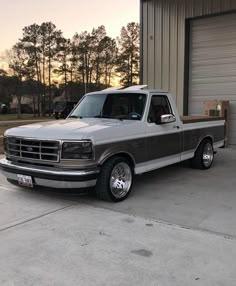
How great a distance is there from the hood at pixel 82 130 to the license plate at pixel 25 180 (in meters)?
0.66

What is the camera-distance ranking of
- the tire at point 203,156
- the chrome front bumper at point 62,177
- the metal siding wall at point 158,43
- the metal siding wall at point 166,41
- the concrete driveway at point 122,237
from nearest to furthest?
the concrete driveway at point 122,237
the chrome front bumper at point 62,177
the tire at point 203,156
the metal siding wall at point 166,41
the metal siding wall at point 158,43

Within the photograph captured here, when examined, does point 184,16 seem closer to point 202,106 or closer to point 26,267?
point 202,106

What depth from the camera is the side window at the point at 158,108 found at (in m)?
7.17

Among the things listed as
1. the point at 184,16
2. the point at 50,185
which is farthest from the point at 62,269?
the point at 184,16

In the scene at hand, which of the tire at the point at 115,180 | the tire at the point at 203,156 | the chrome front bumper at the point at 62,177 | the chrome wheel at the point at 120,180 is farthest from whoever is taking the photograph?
the tire at the point at 203,156

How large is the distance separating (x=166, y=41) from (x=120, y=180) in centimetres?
902

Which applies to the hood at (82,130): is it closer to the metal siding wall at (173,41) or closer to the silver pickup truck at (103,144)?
the silver pickup truck at (103,144)

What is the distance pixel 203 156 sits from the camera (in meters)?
8.92

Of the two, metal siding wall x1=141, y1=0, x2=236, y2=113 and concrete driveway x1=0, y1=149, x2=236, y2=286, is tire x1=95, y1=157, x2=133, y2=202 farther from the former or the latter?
metal siding wall x1=141, y1=0, x2=236, y2=113

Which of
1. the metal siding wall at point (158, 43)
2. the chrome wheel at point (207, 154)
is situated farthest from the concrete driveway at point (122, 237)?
the metal siding wall at point (158, 43)

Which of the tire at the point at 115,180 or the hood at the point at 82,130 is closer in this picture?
the hood at the point at 82,130

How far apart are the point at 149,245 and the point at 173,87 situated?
1027 centimetres

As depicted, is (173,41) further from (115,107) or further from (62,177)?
(62,177)

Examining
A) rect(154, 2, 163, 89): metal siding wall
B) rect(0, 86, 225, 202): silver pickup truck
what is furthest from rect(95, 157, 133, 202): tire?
rect(154, 2, 163, 89): metal siding wall
